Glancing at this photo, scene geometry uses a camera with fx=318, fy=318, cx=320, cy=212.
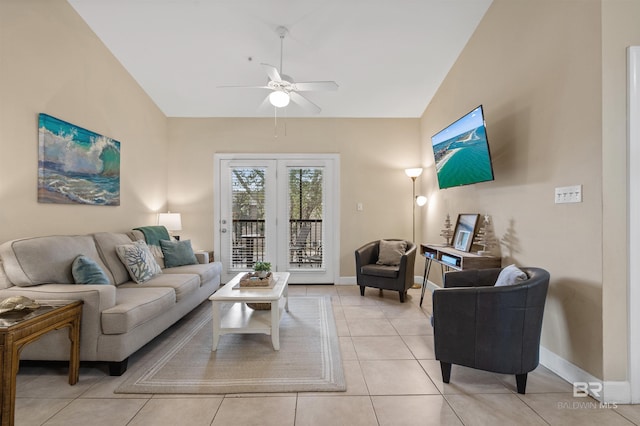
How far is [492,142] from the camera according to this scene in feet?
10.7

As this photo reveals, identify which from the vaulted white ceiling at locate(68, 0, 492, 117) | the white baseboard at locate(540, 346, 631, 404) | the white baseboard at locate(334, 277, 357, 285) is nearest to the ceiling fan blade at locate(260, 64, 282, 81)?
the vaulted white ceiling at locate(68, 0, 492, 117)

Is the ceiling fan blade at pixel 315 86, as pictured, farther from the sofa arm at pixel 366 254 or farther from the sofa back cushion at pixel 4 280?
the sofa back cushion at pixel 4 280

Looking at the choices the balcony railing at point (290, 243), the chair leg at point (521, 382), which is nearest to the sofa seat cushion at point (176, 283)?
the balcony railing at point (290, 243)

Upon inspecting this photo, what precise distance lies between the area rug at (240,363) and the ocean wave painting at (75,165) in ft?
5.61

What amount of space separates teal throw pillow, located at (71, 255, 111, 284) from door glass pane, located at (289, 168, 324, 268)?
9.61 ft

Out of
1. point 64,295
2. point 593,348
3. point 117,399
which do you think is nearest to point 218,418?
point 117,399

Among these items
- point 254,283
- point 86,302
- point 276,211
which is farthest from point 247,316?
point 276,211

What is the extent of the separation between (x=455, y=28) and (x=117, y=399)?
4.47 metres

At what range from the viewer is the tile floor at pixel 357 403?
1.84m

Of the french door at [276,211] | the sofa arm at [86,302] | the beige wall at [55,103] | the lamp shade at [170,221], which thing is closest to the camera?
the sofa arm at [86,302]

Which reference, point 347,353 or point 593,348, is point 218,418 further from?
point 593,348

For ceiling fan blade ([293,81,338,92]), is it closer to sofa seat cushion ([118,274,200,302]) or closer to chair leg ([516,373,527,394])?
sofa seat cushion ([118,274,200,302])

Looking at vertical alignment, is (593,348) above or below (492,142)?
below

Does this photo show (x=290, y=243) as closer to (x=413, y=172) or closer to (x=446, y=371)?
(x=413, y=172)
